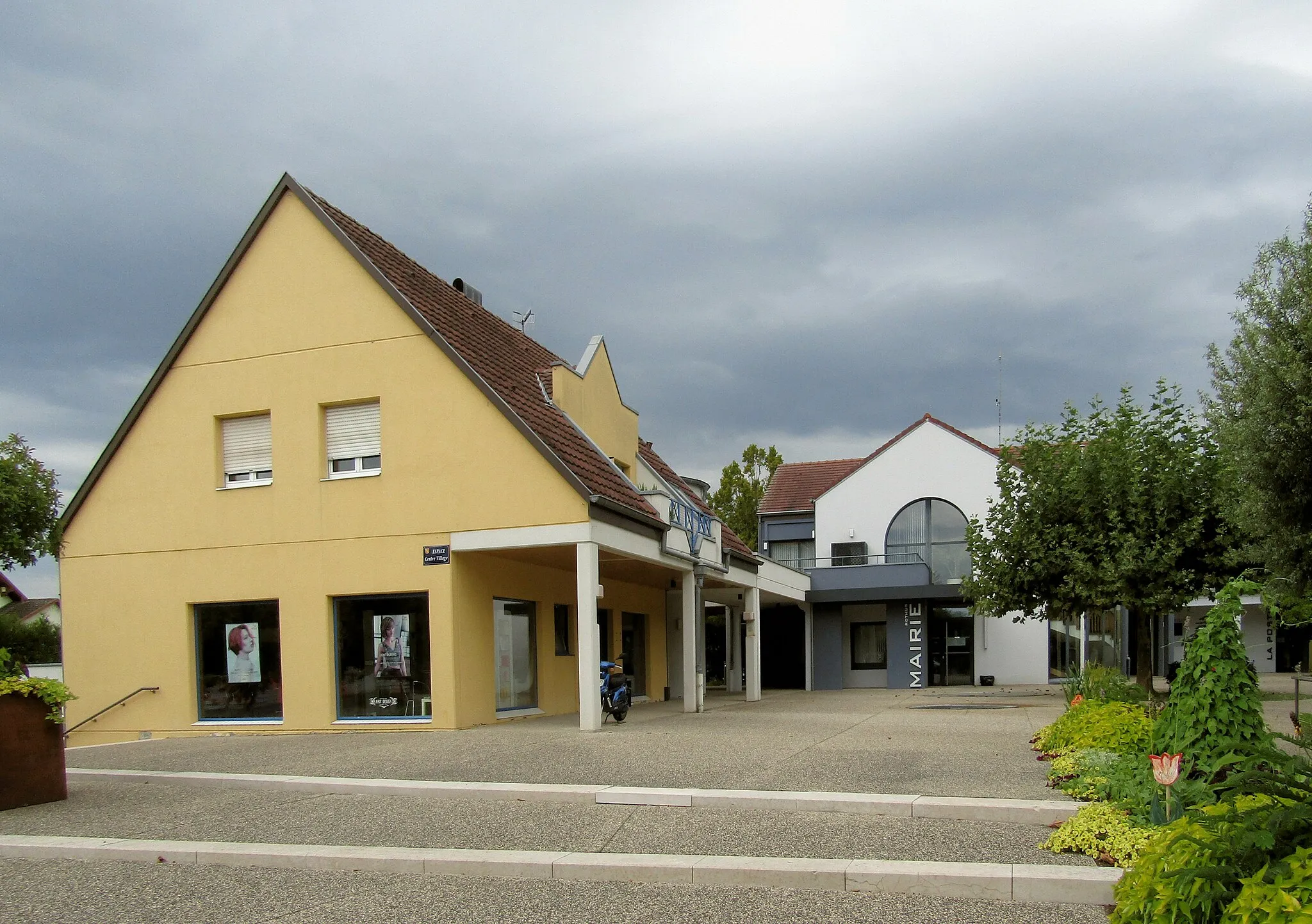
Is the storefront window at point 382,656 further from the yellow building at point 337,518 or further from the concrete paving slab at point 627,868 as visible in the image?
the concrete paving slab at point 627,868

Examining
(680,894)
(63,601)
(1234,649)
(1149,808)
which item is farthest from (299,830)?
(63,601)

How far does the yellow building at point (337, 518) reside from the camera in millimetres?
16766

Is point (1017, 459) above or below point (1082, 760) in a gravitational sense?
above

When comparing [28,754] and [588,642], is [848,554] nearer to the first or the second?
[588,642]

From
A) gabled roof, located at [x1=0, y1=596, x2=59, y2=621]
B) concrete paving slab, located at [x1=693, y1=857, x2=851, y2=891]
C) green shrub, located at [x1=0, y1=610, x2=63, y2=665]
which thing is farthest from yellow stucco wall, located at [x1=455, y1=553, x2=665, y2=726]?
gabled roof, located at [x1=0, y1=596, x2=59, y2=621]

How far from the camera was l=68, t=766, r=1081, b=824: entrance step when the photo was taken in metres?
8.52

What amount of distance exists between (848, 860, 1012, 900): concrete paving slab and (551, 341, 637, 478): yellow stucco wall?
1379cm

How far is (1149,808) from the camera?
24.0ft

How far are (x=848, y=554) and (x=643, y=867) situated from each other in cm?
3261

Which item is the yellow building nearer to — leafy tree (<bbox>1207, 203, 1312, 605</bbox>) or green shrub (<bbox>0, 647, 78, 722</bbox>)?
green shrub (<bbox>0, 647, 78, 722</bbox>)

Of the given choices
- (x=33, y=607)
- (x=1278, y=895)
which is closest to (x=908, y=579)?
(x=1278, y=895)

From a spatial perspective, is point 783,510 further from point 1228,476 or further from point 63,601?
point 63,601

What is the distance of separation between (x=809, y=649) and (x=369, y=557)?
22544 millimetres

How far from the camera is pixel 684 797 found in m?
9.47
